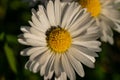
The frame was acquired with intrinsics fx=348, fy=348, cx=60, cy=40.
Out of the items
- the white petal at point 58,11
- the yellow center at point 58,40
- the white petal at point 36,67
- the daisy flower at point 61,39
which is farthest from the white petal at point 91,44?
the white petal at point 36,67

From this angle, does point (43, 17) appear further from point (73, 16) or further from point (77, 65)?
point (77, 65)

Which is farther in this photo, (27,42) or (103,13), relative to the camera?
(103,13)

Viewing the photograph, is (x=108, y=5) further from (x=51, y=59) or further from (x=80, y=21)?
(x=51, y=59)

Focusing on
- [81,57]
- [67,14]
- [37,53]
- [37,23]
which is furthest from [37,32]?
[81,57]

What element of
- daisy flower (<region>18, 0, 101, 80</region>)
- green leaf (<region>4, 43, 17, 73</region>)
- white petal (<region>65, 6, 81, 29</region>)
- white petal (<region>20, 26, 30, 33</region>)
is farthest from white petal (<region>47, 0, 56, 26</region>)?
green leaf (<region>4, 43, 17, 73</region>)

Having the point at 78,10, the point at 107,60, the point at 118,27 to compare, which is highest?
the point at 78,10

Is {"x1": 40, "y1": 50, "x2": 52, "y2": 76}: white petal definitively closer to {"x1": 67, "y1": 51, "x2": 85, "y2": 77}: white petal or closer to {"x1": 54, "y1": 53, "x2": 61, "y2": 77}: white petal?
{"x1": 54, "y1": 53, "x2": 61, "y2": 77}: white petal

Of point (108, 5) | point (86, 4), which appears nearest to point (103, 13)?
point (108, 5)
